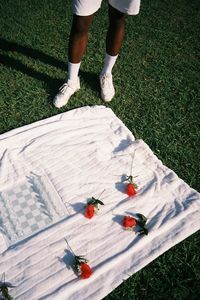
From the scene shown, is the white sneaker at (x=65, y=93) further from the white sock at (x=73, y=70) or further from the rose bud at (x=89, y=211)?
the rose bud at (x=89, y=211)

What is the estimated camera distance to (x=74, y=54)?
325 cm

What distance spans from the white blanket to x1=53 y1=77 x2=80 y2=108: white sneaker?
0.57ft

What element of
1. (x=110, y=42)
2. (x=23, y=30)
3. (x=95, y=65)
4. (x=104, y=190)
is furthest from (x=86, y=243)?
(x=23, y=30)

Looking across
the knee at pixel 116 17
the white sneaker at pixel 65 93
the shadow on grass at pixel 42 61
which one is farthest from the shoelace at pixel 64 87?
the knee at pixel 116 17

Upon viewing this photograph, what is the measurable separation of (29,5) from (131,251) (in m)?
4.43

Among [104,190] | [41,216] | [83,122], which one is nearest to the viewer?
[41,216]

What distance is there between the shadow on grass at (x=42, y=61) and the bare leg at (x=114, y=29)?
0.50 meters

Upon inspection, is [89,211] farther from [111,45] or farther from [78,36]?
[111,45]

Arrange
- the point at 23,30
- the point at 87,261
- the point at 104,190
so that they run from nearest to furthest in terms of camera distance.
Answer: the point at 87,261 < the point at 104,190 < the point at 23,30

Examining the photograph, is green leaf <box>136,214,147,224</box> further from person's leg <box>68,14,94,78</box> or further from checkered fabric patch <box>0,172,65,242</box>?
person's leg <box>68,14,94,78</box>

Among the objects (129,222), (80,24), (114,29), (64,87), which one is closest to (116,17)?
(114,29)

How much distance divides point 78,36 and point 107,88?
0.71m

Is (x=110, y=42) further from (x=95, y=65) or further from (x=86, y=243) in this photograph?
(x=86, y=243)

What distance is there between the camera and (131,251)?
2.33m
